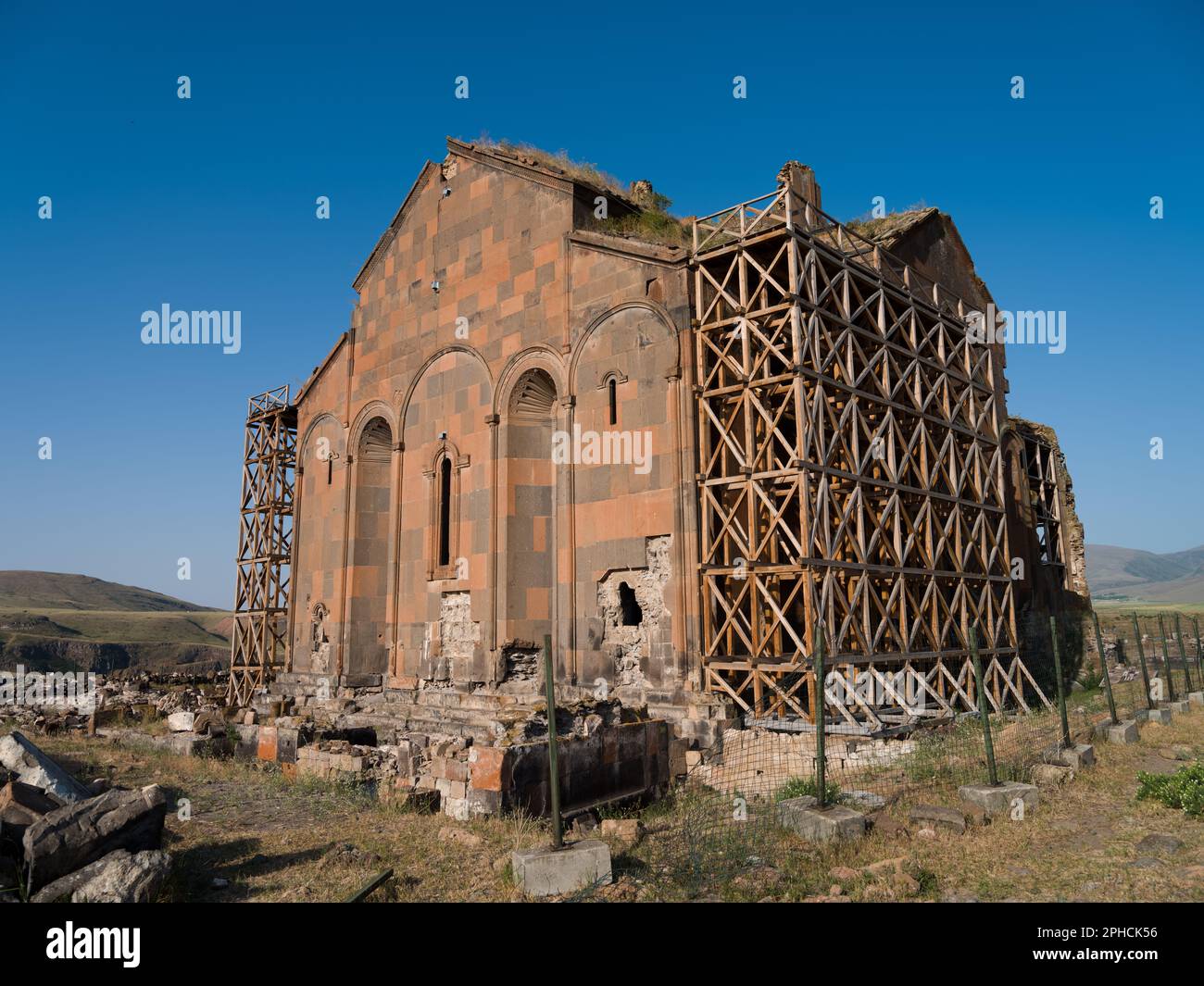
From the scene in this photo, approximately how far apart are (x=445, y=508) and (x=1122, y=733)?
41.9 ft

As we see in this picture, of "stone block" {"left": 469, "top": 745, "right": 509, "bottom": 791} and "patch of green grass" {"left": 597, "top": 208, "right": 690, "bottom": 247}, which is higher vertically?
"patch of green grass" {"left": 597, "top": 208, "right": 690, "bottom": 247}

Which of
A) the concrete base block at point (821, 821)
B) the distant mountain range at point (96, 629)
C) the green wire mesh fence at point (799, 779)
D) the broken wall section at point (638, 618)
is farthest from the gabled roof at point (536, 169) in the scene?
the distant mountain range at point (96, 629)

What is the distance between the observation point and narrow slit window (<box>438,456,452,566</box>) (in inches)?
690

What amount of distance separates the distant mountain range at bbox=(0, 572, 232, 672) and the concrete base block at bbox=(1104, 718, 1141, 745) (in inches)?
1440

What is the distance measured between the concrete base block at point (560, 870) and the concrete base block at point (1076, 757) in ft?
20.5

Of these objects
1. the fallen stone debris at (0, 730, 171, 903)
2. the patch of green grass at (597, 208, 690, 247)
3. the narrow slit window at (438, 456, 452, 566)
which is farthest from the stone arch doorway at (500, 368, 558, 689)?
the fallen stone debris at (0, 730, 171, 903)

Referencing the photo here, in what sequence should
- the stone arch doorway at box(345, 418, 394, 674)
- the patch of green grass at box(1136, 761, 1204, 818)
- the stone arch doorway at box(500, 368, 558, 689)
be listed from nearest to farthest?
the patch of green grass at box(1136, 761, 1204, 818) < the stone arch doorway at box(500, 368, 558, 689) < the stone arch doorway at box(345, 418, 394, 674)

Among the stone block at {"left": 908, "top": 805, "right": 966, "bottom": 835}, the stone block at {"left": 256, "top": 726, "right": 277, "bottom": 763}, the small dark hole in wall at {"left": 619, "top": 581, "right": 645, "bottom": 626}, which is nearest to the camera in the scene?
the stone block at {"left": 908, "top": 805, "right": 966, "bottom": 835}

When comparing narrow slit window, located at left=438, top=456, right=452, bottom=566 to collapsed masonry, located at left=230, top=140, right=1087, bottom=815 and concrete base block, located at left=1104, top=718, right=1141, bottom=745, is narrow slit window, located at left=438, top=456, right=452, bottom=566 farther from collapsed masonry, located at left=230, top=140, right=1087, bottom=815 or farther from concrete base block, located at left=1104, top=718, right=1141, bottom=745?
concrete base block, located at left=1104, top=718, right=1141, bottom=745

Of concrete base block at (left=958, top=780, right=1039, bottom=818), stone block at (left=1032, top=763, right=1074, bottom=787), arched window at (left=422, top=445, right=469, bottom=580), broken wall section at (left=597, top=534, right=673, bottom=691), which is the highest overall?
arched window at (left=422, top=445, right=469, bottom=580)

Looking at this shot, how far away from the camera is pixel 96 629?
62.6 metres

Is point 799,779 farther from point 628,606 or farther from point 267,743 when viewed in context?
point 267,743
